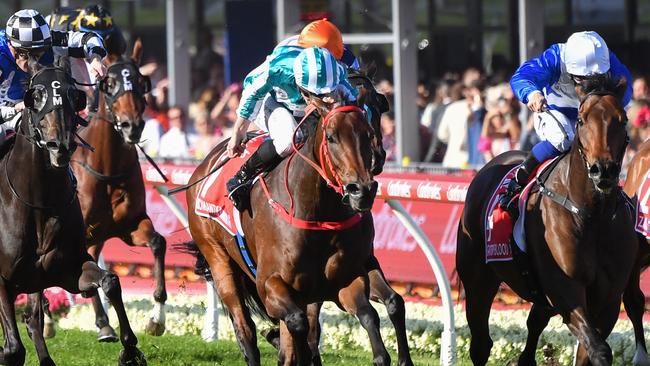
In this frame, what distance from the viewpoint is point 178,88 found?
51.1 feet

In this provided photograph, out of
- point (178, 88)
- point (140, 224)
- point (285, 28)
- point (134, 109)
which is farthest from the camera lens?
point (178, 88)

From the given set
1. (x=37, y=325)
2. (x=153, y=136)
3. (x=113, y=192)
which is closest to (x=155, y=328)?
(x=113, y=192)

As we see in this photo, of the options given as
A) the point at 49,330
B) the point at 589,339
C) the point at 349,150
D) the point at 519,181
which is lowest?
the point at 49,330

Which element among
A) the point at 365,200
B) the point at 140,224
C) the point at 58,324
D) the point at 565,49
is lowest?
the point at 58,324

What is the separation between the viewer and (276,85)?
7027 mm

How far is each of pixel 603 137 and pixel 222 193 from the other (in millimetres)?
2146

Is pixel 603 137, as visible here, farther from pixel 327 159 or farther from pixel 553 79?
pixel 327 159

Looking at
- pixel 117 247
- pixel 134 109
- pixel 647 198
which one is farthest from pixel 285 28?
pixel 647 198

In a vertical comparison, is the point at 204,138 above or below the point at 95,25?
below

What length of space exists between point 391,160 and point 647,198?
525 cm

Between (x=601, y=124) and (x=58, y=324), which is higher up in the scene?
(x=601, y=124)

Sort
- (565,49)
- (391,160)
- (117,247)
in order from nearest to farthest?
1. (565,49)
2. (117,247)
3. (391,160)

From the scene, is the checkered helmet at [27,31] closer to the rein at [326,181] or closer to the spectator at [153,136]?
the rein at [326,181]

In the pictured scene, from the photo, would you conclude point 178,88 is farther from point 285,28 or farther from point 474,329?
point 474,329
